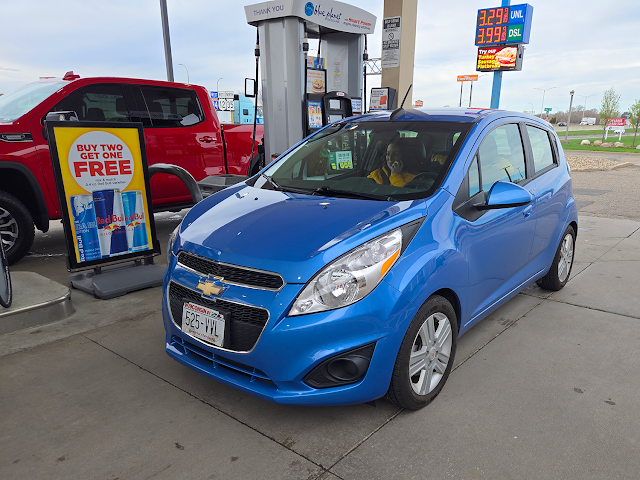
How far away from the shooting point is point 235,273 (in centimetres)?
233

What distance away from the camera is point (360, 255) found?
230cm

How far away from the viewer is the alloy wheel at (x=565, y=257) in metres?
4.37

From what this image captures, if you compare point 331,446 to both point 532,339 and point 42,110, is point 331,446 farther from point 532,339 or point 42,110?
point 42,110

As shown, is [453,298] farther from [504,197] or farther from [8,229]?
[8,229]

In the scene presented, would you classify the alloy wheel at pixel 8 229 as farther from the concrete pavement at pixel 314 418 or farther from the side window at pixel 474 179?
the side window at pixel 474 179

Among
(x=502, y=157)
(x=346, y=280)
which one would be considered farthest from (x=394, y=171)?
(x=346, y=280)

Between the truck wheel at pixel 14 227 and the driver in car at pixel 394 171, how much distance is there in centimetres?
396

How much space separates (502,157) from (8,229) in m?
4.90

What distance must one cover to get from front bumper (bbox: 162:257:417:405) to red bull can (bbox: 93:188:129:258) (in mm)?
2518

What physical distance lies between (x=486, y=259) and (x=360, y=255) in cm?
106

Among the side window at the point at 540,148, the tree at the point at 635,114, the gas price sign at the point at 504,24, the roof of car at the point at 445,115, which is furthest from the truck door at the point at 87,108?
the tree at the point at 635,114

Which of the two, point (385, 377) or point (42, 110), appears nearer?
point (385, 377)

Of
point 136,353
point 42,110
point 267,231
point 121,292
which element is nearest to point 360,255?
point 267,231

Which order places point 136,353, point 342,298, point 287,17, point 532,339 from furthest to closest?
point 287,17 < point 532,339 < point 136,353 < point 342,298
